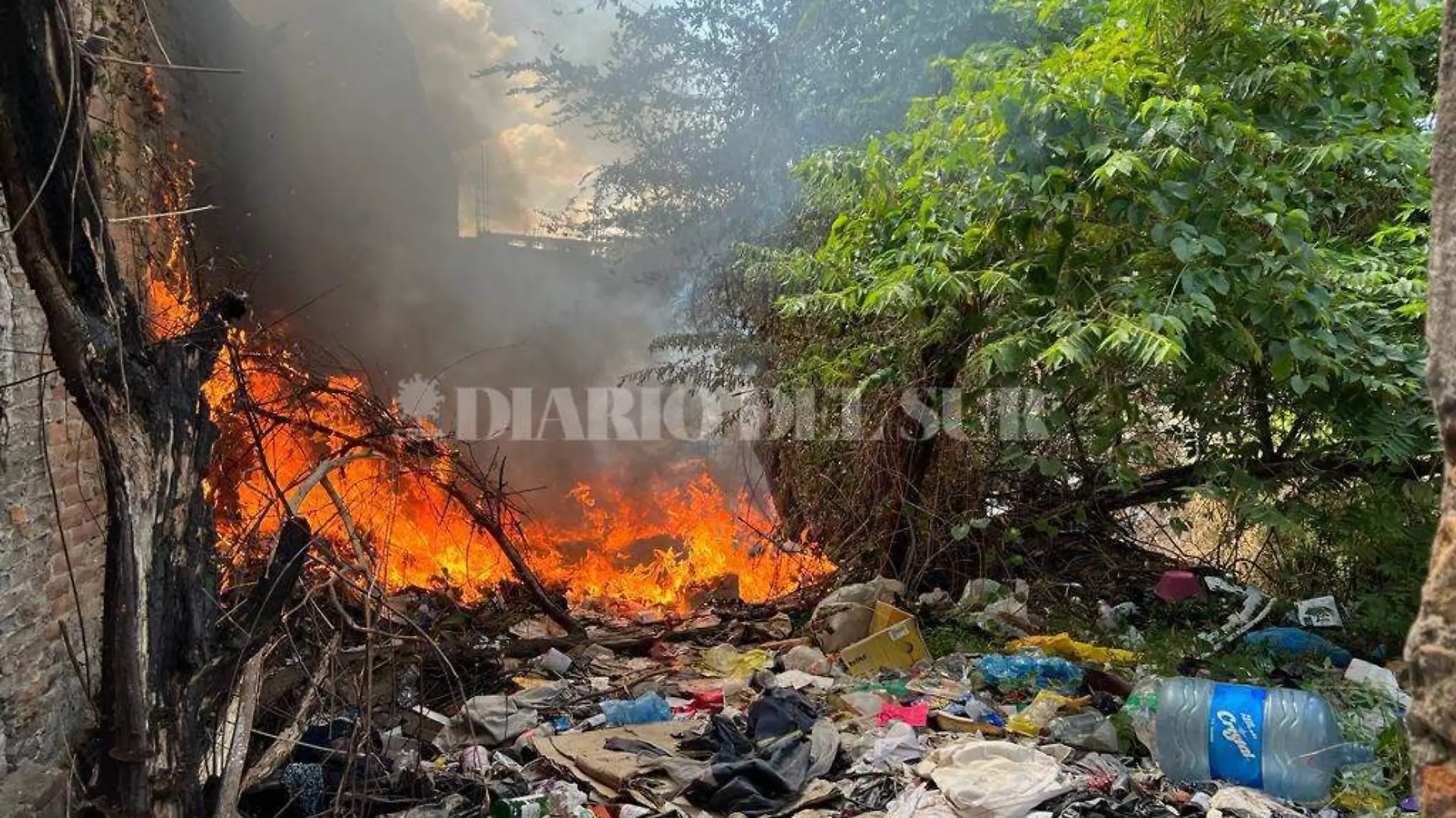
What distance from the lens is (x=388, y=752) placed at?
3.93 metres

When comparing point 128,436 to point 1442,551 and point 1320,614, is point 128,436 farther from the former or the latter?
point 1320,614

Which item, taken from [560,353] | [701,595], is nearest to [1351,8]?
[701,595]

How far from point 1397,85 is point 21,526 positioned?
255 inches

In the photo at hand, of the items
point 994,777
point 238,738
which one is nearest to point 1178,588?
point 994,777

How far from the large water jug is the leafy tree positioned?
144 cm

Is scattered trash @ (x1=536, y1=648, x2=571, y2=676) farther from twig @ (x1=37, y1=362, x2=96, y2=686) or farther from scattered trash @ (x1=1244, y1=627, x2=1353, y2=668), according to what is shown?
scattered trash @ (x1=1244, y1=627, x2=1353, y2=668)

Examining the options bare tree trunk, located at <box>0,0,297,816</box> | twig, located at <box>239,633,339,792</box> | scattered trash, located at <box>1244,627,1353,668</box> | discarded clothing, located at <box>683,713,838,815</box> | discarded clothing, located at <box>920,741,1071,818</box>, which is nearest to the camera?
bare tree trunk, located at <box>0,0,297,816</box>

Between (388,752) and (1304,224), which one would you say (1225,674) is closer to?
(1304,224)

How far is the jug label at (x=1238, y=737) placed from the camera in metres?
3.80

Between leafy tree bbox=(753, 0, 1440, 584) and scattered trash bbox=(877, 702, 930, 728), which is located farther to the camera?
scattered trash bbox=(877, 702, 930, 728)

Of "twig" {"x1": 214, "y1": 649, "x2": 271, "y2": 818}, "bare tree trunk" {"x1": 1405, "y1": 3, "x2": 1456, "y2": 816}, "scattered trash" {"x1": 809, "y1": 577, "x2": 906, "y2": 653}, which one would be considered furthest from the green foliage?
"twig" {"x1": 214, "y1": 649, "x2": 271, "y2": 818}

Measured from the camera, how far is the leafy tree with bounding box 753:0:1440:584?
4.15 m

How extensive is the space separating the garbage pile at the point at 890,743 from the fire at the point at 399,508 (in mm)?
998

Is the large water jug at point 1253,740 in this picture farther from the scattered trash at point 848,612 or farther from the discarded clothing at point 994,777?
the scattered trash at point 848,612
